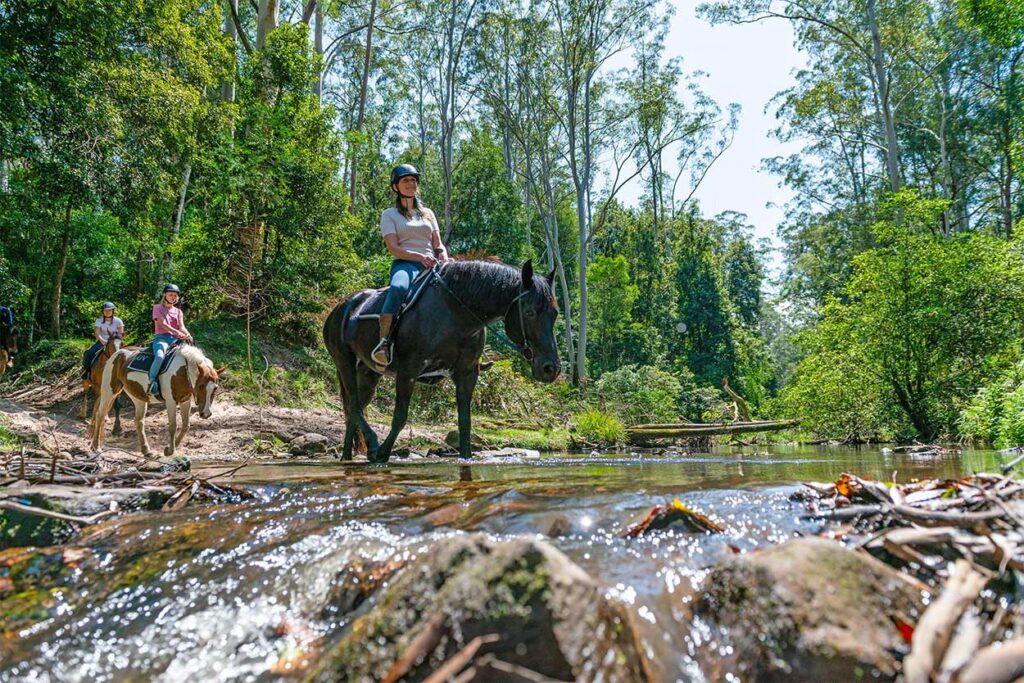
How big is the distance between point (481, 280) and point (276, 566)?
4185 millimetres

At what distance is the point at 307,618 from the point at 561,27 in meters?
30.8

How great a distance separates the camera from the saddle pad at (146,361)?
9750 millimetres

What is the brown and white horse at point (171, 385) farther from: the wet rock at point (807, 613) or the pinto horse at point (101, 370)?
the wet rock at point (807, 613)

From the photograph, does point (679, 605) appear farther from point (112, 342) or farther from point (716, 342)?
point (716, 342)

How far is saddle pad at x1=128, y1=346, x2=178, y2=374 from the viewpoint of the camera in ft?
32.0

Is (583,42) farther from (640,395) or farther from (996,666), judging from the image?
(996,666)

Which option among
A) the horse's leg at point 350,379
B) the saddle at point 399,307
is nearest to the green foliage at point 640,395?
the horse's leg at point 350,379

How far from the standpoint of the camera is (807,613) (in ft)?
5.99

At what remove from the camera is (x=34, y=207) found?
18.9 m

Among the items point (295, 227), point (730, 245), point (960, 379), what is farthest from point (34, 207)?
point (730, 245)

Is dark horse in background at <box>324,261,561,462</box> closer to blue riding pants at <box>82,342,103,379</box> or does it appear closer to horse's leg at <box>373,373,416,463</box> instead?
horse's leg at <box>373,373,416,463</box>

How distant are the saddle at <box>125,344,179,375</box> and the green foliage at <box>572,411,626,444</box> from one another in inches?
342

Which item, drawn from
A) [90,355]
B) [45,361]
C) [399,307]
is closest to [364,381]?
[399,307]

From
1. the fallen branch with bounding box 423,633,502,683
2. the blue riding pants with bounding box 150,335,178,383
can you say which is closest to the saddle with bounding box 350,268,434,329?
the blue riding pants with bounding box 150,335,178,383
